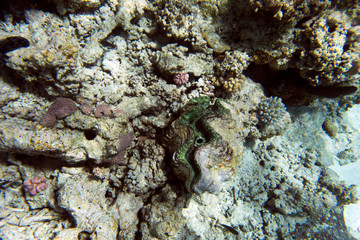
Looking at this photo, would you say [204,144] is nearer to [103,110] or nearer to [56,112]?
[103,110]

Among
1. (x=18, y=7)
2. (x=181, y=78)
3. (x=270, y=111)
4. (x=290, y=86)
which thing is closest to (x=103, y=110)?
(x=181, y=78)

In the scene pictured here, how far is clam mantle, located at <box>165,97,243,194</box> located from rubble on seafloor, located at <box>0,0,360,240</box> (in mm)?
18

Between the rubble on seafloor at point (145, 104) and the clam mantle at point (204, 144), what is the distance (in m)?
0.02

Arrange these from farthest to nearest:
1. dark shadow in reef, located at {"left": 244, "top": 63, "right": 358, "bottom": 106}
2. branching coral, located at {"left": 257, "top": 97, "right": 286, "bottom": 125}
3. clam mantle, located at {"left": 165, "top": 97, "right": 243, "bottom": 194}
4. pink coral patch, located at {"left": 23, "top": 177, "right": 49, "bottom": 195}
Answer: dark shadow in reef, located at {"left": 244, "top": 63, "right": 358, "bottom": 106} < branching coral, located at {"left": 257, "top": 97, "right": 286, "bottom": 125} < pink coral patch, located at {"left": 23, "top": 177, "right": 49, "bottom": 195} < clam mantle, located at {"left": 165, "top": 97, "right": 243, "bottom": 194}

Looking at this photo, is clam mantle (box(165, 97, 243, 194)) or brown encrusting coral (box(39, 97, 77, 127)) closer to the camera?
clam mantle (box(165, 97, 243, 194))

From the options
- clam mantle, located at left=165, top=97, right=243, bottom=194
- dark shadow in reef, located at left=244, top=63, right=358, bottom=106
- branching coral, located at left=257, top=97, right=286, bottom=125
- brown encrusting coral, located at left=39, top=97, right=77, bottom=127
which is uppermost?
dark shadow in reef, located at left=244, top=63, right=358, bottom=106

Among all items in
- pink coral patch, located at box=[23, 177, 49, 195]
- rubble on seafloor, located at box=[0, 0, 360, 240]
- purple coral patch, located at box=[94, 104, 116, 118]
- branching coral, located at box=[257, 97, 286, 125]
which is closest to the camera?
rubble on seafloor, located at box=[0, 0, 360, 240]

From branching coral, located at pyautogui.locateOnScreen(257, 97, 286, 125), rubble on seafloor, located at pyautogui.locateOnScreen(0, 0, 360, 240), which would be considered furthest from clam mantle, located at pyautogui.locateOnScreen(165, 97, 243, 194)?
branching coral, located at pyautogui.locateOnScreen(257, 97, 286, 125)

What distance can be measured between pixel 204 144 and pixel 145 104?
1.40 metres

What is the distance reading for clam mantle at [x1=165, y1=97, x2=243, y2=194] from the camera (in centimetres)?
259

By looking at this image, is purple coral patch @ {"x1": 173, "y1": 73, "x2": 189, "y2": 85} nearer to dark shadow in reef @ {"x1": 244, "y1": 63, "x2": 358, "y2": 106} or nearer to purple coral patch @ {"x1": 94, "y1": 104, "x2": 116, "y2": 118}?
purple coral patch @ {"x1": 94, "y1": 104, "x2": 116, "y2": 118}

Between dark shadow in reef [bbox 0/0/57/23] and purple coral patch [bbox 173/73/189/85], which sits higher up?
purple coral patch [bbox 173/73/189/85]

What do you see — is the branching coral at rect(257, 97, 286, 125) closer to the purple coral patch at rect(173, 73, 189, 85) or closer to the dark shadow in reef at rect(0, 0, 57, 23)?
the purple coral patch at rect(173, 73, 189, 85)

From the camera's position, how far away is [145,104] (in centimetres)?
329
